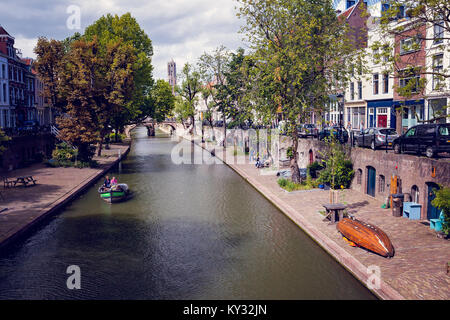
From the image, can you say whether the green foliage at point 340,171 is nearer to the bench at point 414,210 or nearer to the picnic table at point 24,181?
the bench at point 414,210

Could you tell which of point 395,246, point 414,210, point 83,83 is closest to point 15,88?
point 83,83

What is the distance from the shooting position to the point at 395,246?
48.2ft

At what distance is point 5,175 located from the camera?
33.0m

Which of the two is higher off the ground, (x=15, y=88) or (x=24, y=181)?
(x=15, y=88)

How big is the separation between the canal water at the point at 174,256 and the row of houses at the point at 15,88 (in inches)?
1174

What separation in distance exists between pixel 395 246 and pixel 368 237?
4.41 feet

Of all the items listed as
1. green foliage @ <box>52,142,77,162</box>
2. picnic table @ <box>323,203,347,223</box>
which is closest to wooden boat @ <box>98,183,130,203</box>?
picnic table @ <box>323,203,347,223</box>

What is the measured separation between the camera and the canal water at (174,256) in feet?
42.8

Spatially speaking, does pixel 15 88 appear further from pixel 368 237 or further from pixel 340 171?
pixel 368 237

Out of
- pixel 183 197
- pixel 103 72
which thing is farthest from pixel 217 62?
pixel 183 197

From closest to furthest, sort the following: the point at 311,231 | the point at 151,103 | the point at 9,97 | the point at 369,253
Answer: the point at 369,253 → the point at 311,231 → the point at 9,97 → the point at 151,103

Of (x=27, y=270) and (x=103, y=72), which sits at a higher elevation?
(x=103, y=72)
